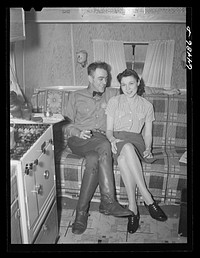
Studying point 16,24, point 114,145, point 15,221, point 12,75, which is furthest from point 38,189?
point 16,24

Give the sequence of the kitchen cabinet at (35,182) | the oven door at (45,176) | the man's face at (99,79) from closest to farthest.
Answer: the kitchen cabinet at (35,182), the oven door at (45,176), the man's face at (99,79)

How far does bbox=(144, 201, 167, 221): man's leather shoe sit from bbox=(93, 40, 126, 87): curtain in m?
0.60

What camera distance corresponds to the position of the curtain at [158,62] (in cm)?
159

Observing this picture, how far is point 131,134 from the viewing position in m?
1.64

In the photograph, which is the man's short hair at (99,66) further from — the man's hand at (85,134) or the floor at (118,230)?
the floor at (118,230)

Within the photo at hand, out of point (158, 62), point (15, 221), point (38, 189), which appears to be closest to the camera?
point (15, 221)

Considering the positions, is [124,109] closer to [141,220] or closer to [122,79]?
[122,79]

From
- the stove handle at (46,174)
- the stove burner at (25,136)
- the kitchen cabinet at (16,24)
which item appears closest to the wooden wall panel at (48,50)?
the kitchen cabinet at (16,24)

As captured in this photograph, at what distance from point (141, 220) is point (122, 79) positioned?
0.67 meters

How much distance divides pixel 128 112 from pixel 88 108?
19cm

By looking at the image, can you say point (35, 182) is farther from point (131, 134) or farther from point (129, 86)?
point (129, 86)

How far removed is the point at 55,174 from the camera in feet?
5.55

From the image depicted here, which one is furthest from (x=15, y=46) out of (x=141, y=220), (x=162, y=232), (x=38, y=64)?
(x=162, y=232)

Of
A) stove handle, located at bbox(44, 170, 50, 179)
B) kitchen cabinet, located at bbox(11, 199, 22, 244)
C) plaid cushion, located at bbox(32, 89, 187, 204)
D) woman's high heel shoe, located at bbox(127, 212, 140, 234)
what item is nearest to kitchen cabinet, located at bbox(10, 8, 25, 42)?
plaid cushion, located at bbox(32, 89, 187, 204)
